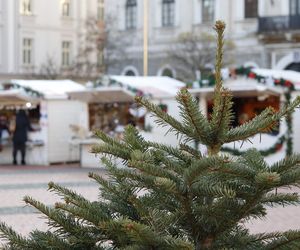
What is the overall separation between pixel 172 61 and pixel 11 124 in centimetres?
1464

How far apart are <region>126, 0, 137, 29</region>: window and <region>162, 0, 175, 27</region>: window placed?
1795 mm

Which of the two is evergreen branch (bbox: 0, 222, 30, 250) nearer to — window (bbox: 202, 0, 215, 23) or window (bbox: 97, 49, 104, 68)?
window (bbox: 202, 0, 215, 23)

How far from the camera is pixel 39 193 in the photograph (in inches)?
597

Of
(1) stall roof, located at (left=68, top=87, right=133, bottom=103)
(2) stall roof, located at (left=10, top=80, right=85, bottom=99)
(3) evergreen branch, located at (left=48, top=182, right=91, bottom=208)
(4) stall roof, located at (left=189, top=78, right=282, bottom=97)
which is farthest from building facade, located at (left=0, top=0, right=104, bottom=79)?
(3) evergreen branch, located at (left=48, top=182, right=91, bottom=208)

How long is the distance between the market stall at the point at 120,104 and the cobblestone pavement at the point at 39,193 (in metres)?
1.44

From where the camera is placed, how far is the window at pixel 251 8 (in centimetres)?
3631

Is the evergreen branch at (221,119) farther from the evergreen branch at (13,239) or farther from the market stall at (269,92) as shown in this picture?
the market stall at (269,92)

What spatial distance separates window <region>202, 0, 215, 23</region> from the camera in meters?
38.2

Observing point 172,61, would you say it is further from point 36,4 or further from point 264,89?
point 264,89

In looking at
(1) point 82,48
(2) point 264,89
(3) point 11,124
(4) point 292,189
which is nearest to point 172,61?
(1) point 82,48

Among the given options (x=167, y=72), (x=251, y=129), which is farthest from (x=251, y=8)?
(x=251, y=129)

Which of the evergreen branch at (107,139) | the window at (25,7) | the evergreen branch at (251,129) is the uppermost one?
the window at (25,7)

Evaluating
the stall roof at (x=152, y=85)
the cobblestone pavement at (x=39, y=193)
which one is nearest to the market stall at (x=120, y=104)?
the stall roof at (x=152, y=85)

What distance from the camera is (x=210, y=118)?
3.19m
